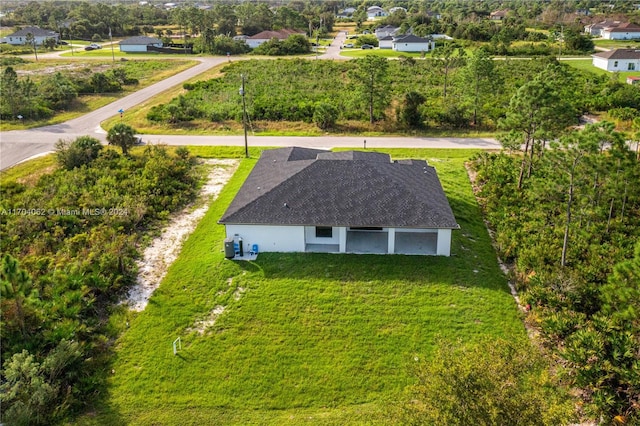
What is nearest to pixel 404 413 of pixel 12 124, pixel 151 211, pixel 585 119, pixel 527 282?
pixel 527 282

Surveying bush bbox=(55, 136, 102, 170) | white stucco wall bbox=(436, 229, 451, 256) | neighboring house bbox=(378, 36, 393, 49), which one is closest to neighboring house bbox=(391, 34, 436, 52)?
neighboring house bbox=(378, 36, 393, 49)

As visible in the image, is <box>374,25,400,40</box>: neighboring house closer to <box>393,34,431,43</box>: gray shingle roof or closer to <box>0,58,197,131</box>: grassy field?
<box>393,34,431,43</box>: gray shingle roof

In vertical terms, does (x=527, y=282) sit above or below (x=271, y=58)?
below

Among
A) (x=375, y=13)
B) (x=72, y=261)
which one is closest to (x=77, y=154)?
(x=72, y=261)

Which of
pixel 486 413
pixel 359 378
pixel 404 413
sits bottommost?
pixel 359 378

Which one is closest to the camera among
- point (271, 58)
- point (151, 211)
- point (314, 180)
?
point (314, 180)

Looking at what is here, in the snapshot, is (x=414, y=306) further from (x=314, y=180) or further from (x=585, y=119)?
(x=585, y=119)

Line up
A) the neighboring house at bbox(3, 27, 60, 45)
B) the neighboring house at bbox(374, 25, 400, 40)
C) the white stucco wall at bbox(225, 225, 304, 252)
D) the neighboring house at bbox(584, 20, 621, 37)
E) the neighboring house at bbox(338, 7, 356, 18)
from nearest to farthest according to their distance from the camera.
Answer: the white stucco wall at bbox(225, 225, 304, 252) < the neighboring house at bbox(3, 27, 60, 45) < the neighboring house at bbox(374, 25, 400, 40) < the neighboring house at bbox(584, 20, 621, 37) < the neighboring house at bbox(338, 7, 356, 18)
